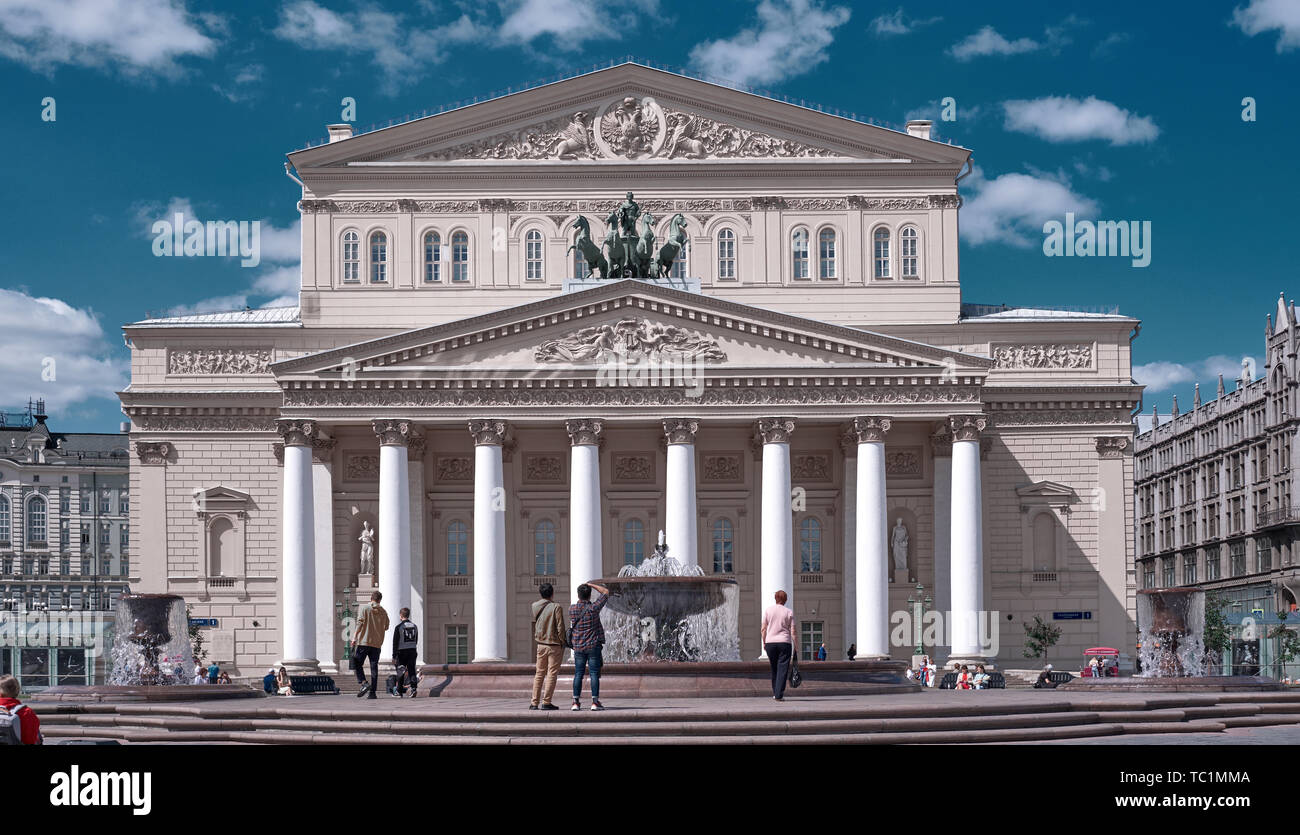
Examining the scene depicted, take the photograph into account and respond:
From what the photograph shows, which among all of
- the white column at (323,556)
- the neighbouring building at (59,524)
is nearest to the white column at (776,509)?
the white column at (323,556)

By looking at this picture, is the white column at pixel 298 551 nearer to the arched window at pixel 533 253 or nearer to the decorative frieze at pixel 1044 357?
the arched window at pixel 533 253

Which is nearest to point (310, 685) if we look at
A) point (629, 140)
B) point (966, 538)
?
point (966, 538)

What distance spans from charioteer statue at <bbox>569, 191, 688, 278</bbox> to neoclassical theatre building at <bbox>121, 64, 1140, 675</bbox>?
142 millimetres

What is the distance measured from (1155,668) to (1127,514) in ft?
92.5

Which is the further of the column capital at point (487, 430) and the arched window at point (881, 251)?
the arched window at point (881, 251)

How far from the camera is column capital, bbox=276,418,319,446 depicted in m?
56.3

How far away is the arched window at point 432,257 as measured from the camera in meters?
65.1

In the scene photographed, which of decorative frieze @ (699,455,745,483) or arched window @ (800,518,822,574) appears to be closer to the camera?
arched window @ (800,518,822,574)

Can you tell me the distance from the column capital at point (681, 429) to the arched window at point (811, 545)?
7.18 m

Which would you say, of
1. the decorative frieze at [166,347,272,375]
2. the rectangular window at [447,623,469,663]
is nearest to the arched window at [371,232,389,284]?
the decorative frieze at [166,347,272,375]

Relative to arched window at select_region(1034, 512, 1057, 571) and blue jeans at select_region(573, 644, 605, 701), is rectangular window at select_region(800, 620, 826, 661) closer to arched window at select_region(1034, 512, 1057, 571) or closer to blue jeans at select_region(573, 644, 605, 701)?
arched window at select_region(1034, 512, 1057, 571)

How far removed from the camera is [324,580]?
58.2m

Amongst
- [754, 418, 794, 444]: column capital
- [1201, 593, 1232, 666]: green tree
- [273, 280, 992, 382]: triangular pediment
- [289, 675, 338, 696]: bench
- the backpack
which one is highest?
[273, 280, 992, 382]: triangular pediment
